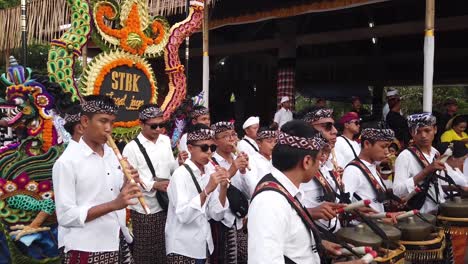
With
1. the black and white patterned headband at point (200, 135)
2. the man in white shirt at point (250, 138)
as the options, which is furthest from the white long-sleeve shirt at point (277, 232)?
the man in white shirt at point (250, 138)

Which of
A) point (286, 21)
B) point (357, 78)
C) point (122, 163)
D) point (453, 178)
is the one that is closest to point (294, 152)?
point (122, 163)

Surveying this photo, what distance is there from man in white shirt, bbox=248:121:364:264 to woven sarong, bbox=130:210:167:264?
2413 millimetres

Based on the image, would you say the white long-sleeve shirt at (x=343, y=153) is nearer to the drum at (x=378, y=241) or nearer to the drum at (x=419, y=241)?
the drum at (x=419, y=241)

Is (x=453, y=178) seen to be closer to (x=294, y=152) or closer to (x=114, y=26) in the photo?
(x=294, y=152)

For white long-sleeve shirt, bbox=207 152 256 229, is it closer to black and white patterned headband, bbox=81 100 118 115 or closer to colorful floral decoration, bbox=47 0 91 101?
black and white patterned headband, bbox=81 100 118 115

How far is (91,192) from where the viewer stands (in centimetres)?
280

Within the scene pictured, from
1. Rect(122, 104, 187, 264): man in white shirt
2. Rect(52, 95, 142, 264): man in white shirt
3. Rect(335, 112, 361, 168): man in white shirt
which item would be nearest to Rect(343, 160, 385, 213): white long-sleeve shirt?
Rect(335, 112, 361, 168): man in white shirt

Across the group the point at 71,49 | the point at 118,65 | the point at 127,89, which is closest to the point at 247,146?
the point at 127,89

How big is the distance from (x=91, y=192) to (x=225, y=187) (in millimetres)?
1011

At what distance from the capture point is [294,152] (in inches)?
82.4

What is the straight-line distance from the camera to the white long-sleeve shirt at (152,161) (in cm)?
432

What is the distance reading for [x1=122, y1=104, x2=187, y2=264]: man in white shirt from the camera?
14.0ft

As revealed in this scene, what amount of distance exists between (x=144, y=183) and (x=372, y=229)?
2199mm

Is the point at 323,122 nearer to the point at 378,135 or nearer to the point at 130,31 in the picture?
the point at 378,135
